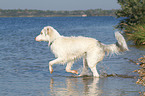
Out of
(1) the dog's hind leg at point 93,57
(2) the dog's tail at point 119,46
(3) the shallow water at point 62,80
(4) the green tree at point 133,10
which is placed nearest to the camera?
(3) the shallow water at point 62,80

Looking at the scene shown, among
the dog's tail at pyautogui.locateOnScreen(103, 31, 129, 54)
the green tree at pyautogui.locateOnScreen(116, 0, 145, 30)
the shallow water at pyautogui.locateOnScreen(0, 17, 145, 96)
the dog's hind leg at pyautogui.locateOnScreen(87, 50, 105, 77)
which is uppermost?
the green tree at pyautogui.locateOnScreen(116, 0, 145, 30)

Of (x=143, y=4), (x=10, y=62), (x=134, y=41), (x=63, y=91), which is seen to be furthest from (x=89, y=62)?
(x=143, y=4)

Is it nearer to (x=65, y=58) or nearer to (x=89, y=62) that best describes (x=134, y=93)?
(x=89, y=62)

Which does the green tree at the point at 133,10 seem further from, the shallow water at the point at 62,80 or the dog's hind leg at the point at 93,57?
the dog's hind leg at the point at 93,57

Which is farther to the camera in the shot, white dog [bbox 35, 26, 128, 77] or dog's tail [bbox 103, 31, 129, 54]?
white dog [bbox 35, 26, 128, 77]

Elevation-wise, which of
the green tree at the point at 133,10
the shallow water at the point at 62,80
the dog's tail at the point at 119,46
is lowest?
the shallow water at the point at 62,80

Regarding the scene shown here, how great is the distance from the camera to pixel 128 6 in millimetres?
21875

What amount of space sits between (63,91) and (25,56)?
25.2 feet

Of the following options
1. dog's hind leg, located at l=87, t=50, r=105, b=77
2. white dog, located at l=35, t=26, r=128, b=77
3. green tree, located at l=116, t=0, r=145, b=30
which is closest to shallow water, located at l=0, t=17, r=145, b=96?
dog's hind leg, located at l=87, t=50, r=105, b=77

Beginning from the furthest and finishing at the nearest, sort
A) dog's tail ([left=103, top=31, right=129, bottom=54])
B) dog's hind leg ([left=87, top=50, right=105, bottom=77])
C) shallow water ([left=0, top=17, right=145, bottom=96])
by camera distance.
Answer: dog's hind leg ([left=87, top=50, right=105, bottom=77]), dog's tail ([left=103, top=31, right=129, bottom=54]), shallow water ([left=0, top=17, right=145, bottom=96])

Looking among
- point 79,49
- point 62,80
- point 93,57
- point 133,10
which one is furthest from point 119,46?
point 133,10

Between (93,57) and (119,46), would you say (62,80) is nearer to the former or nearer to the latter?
(93,57)

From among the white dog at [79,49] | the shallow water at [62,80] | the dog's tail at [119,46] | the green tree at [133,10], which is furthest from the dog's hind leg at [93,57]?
the green tree at [133,10]

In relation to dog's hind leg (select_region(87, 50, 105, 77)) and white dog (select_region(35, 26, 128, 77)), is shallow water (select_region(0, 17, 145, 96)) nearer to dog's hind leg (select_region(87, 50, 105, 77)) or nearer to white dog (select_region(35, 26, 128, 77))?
dog's hind leg (select_region(87, 50, 105, 77))
